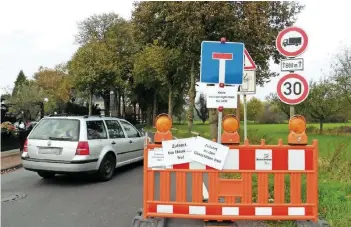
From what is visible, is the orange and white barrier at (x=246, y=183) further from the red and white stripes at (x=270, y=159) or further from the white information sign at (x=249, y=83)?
the white information sign at (x=249, y=83)

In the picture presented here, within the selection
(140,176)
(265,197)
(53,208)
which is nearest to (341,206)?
(265,197)

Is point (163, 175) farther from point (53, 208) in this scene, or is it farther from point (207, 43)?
point (53, 208)

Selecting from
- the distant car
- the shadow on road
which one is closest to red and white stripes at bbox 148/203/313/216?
the distant car

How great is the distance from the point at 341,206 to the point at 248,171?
1.89 m

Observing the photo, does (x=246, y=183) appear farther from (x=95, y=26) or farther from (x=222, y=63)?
(x=95, y=26)

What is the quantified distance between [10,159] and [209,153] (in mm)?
10430

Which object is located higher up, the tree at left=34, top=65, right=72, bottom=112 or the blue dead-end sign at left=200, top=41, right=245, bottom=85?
the tree at left=34, top=65, right=72, bottom=112

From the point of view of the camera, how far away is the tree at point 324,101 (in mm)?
37619

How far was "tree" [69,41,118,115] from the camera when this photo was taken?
37.1 meters

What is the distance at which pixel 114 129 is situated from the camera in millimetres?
9695

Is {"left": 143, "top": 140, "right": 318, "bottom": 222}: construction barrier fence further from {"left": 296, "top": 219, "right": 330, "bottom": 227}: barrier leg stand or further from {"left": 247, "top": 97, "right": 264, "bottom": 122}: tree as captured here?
{"left": 247, "top": 97, "right": 264, "bottom": 122}: tree

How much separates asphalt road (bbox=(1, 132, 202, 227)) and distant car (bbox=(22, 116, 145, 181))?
40cm

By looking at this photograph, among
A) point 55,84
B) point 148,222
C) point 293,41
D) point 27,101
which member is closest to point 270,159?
point 148,222

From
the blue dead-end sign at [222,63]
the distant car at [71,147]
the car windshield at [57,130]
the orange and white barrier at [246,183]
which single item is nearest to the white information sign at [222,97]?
the blue dead-end sign at [222,63]
